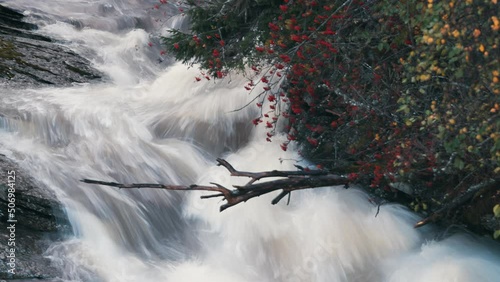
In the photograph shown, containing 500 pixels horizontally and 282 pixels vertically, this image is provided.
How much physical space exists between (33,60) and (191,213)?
197 inches

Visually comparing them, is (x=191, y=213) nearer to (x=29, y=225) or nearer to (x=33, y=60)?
(x=29, y=225)

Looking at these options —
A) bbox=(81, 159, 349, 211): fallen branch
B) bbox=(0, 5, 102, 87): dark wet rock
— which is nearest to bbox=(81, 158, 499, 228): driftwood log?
bbox=(81, 159, 349, 211): fallen branch

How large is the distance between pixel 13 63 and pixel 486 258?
25.4 feet

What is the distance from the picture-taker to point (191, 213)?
24.7ft

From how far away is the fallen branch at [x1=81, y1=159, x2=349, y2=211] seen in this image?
5012 mm

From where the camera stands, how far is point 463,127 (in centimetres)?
505

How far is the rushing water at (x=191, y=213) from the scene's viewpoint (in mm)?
6492

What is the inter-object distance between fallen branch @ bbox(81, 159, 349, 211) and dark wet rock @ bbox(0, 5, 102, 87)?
518cm

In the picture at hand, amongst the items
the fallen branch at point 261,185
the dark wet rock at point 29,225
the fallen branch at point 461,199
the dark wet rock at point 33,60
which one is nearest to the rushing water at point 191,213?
the dark wet rock at point 29,225

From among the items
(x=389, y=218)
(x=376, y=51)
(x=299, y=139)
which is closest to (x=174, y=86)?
(x=299, y=139)

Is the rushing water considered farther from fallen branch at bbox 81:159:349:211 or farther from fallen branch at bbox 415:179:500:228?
fallen branch at bbox 81:159:349:211

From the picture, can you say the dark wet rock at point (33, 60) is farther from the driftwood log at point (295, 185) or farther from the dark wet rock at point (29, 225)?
the driftwood log at point (295, 185)

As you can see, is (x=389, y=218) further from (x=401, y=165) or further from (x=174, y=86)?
(x=174, y=86)

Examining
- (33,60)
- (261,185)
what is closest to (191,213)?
(261,185)
